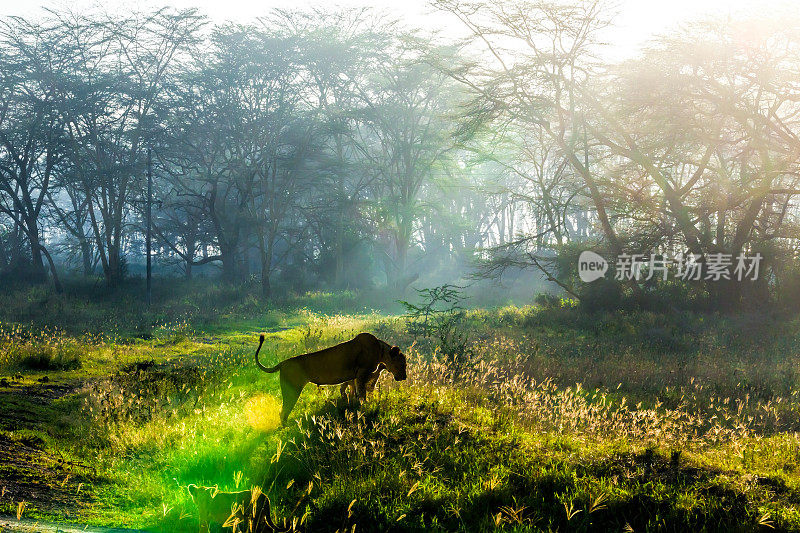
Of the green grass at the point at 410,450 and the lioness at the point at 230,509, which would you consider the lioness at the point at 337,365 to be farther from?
the lioness at the point at 230,509

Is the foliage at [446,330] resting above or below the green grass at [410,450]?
above

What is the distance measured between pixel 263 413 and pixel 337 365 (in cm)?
116

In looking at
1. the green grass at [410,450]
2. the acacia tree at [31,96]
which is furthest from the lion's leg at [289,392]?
the acacia tree at [31,96]

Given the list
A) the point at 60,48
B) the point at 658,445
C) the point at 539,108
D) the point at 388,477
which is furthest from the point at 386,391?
the point at 60,48

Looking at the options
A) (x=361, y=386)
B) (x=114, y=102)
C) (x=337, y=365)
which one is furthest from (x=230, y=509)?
(x=114, y=102)

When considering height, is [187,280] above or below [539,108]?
below

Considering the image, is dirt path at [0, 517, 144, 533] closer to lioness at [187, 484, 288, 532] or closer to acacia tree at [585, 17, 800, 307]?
lioness at [187, 484, 288, 532]

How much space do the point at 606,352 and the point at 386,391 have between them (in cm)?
856

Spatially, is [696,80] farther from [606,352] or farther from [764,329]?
[606,352]

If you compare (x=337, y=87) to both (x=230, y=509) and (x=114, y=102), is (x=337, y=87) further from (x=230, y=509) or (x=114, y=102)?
(x=230, y=509)

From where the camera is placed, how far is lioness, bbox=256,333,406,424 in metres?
5.07

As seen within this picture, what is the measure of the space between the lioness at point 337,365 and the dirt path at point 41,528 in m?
1.71

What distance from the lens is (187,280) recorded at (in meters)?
31.5

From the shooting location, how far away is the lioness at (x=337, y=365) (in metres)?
5.07
